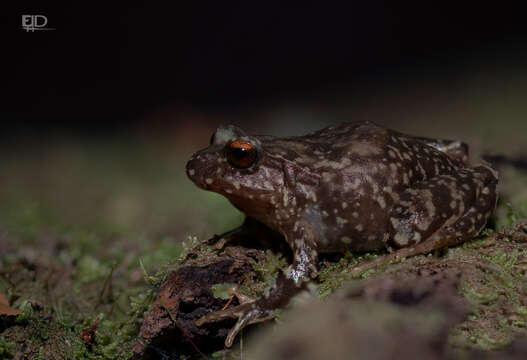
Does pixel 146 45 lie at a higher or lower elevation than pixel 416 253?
higher

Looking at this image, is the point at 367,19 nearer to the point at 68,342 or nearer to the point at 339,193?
the point at 339,193

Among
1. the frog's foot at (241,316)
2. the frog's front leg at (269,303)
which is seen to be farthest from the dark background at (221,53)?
the frog's foot at (241,316)

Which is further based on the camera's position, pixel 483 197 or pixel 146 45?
pixel 146 45

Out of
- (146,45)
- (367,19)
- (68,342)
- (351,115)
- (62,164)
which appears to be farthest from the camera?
(146,45)

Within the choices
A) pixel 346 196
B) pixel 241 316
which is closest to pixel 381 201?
pixel 346 196

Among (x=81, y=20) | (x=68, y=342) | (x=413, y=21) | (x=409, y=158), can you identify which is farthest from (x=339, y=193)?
(x=81, y=20)

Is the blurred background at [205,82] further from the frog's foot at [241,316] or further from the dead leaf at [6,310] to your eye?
the frog's foot at [241,316]

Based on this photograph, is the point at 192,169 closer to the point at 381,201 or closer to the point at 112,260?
the point at 381,201
